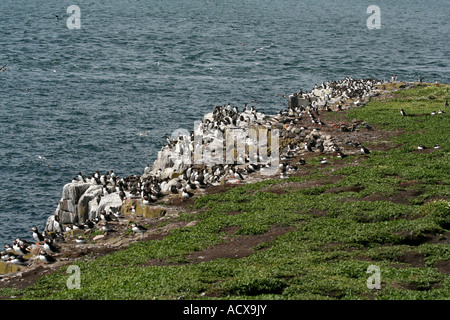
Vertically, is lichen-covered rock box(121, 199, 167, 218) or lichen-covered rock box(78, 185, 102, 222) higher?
lichen-covered rock box(121, 199, 167, 218)

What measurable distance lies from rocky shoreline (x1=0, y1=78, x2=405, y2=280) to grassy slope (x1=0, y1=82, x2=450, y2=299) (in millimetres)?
2910

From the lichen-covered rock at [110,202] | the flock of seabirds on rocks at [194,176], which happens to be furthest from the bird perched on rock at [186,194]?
the lichen-covered rock at [110,202]

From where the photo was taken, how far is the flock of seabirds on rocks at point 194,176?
95.9ft

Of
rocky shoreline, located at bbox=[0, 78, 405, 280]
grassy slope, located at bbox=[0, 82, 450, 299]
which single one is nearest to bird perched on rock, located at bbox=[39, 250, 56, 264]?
rocky shoreline, located at bbox=[0, 78, 405, 280]

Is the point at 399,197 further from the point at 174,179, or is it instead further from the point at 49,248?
the point at 49,248

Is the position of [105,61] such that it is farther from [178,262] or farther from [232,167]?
[178,262]

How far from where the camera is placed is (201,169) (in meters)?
40.8

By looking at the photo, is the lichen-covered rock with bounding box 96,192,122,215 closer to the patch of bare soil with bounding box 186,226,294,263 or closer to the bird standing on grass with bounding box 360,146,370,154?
the patch of bare soil with bounding box 186,226,294,263

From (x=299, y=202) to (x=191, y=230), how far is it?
20.2ft

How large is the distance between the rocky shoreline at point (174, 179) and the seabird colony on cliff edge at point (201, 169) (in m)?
0.06

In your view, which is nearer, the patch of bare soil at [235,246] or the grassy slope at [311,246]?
the grassy slope at [311,246]

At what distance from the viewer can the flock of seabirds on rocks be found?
95.9 ft

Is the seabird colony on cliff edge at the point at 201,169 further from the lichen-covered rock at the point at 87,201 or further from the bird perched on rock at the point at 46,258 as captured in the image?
the lichen-covered rock at the point at 87,201
